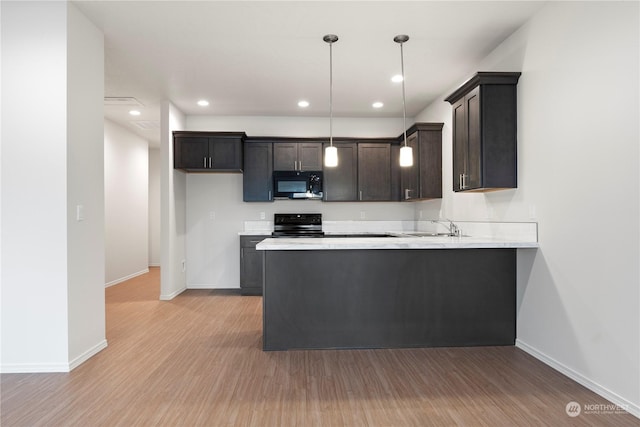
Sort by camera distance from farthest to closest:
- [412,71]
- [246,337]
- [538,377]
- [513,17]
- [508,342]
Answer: [412,71] < [246,337] < [508,342] < [513,17] < [538,377]

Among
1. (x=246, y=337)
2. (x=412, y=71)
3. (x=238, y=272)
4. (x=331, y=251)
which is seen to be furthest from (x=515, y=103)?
(x=238, y=272)

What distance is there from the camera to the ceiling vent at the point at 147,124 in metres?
6.33

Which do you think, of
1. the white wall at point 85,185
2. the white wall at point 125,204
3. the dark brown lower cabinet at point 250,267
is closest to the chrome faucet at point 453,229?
the dark brown lower cabinet at point 250,267

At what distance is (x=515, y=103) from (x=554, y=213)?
1059mm

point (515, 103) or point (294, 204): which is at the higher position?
point (515, 103)

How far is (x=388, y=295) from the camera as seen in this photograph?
128 inches

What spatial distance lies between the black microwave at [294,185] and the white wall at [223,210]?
1.10 ft

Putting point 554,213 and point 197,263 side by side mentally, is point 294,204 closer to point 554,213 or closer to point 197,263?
point 197,263

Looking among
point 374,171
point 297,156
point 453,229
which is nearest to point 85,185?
point 297,156

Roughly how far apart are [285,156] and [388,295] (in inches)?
126

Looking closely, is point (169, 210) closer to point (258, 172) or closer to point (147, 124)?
point (258, 172)

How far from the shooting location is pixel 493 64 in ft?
12.2

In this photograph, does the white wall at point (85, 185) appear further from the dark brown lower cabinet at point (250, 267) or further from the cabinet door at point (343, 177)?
the cabinet door at point (343, 177)

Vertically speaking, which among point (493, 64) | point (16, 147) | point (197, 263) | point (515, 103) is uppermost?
point (493, 64)
